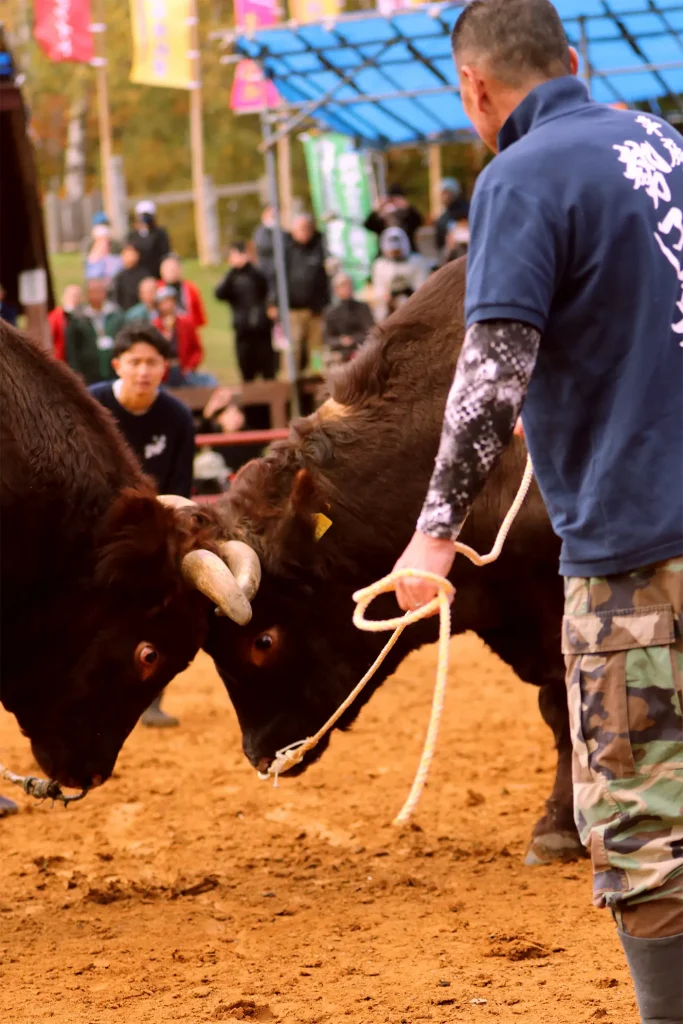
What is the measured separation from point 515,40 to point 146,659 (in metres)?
2.79

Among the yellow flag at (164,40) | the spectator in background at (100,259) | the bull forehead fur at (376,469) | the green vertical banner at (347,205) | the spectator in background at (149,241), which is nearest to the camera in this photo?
the bull forehead fur at (376,469)

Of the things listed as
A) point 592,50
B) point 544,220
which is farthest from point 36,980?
point 592,50

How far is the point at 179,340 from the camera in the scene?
48.4 ft

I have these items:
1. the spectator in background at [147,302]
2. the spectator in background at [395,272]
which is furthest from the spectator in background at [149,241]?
the spectator in background at [395,272]

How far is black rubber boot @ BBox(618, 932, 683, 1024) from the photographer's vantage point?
294cm

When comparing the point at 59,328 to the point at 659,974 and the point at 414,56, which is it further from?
the point at 659,974

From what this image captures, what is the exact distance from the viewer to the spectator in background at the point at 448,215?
16.7 m

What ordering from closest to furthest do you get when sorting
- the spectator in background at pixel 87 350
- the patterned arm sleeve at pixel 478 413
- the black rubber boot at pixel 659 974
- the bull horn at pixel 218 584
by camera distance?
1. the patterned arm sleeve at pixel 478 413
2. the black rubber boot at pixel 659 974
3. the bull horn at pixel 218 584
4. the spectator in background at pixel 87 350

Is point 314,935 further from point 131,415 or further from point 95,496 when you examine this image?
point 131,415

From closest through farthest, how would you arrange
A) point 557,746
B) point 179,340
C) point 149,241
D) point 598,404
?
point 598,404, point 557,746, point 179,340, point 149,241

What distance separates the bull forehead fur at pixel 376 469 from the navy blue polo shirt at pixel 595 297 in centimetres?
220

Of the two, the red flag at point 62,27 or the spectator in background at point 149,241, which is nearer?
the spectator in background at point 149,241

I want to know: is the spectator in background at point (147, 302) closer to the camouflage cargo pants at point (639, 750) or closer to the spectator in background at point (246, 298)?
the spectator in background at point (246, 298)

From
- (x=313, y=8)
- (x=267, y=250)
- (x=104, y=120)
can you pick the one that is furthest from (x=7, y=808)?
(x=104, y=120)
